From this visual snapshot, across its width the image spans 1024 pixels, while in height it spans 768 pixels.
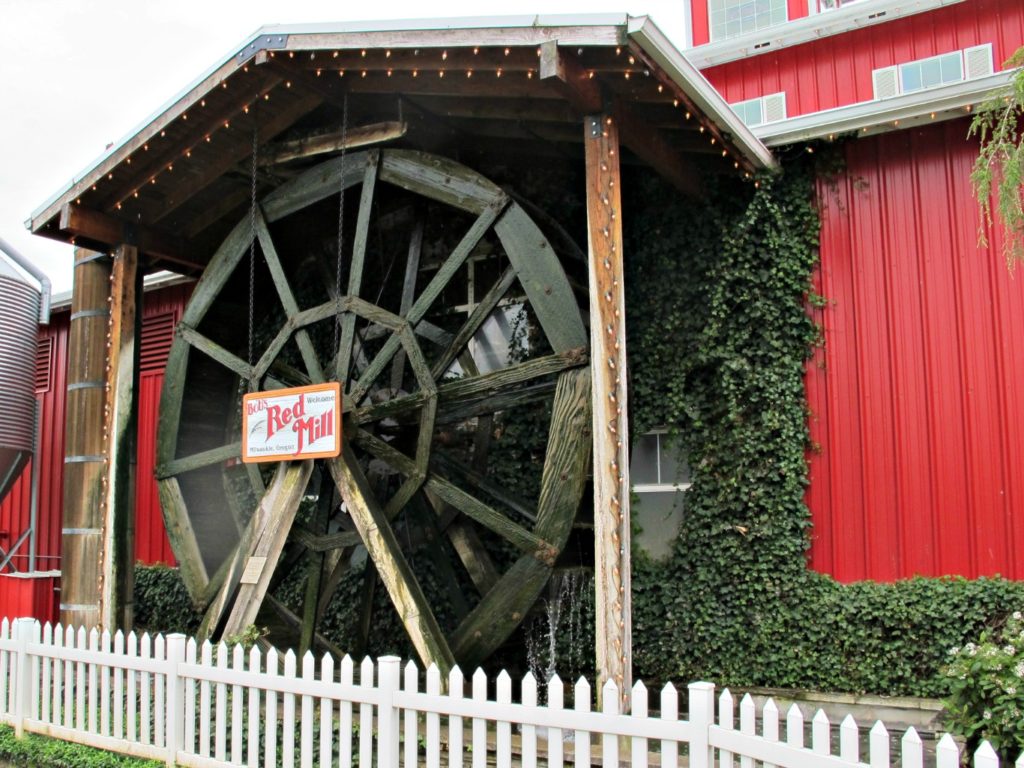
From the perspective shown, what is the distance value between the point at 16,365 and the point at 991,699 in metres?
9.29

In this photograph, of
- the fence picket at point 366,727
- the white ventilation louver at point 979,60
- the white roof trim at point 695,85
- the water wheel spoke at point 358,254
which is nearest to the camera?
the fence picket at point 366,727

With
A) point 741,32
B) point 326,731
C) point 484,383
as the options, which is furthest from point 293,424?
point 741,32

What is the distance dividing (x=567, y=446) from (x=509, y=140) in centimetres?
→ 265

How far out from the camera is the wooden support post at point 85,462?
741 centimetres

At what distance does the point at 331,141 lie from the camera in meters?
7.05

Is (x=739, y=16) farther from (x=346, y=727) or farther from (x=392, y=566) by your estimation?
(x=346, y=727)

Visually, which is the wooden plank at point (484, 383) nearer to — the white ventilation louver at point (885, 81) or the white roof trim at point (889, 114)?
the white roof trim at point (889, 114)

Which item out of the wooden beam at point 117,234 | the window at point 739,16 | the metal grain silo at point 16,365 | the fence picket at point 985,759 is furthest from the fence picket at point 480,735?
the window at point 739,16

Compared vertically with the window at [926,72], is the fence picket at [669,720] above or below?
below

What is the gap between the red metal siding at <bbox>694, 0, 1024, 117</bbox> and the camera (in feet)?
26.6

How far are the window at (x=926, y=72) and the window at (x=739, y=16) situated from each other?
63.3 inches

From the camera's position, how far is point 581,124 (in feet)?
20.9

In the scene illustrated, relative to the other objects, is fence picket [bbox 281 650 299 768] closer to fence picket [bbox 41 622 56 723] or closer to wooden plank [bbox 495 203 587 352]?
fence picket [bbox 41 622 56 723]

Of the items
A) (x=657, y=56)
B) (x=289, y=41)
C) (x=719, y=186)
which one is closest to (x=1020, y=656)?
(x=657, y=56)
